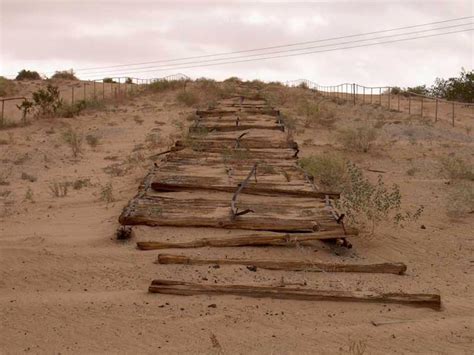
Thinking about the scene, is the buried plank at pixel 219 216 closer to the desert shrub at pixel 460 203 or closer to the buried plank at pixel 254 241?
the buried plank at pixel 254 241

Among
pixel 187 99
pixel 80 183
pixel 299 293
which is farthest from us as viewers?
pixel 187 99

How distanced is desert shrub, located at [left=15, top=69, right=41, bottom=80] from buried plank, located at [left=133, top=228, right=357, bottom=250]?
3349 centimetres

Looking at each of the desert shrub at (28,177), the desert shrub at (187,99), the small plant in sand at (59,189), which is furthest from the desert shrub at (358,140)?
the desert shrub at (187,99)

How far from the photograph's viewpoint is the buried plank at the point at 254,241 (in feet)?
22.1

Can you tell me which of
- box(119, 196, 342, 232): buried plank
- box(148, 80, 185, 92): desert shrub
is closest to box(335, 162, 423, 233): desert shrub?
box(119, 196, 342, 232): buried plank

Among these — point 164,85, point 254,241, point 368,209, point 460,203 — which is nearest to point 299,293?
point 254,241

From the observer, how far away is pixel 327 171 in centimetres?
1148

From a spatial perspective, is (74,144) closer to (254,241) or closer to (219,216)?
(219,216)

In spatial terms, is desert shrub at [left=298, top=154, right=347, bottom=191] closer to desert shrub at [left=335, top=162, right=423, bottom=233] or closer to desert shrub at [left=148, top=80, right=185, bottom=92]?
desert shrub at [left=335, top=162, right=423, bottom=233]

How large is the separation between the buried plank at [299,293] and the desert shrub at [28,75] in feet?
114

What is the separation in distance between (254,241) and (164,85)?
24447 mm

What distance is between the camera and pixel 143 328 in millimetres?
4914

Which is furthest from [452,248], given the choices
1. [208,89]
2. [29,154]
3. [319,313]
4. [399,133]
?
[208,89]

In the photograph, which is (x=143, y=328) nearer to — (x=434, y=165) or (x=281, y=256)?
(x=281, y=256)
